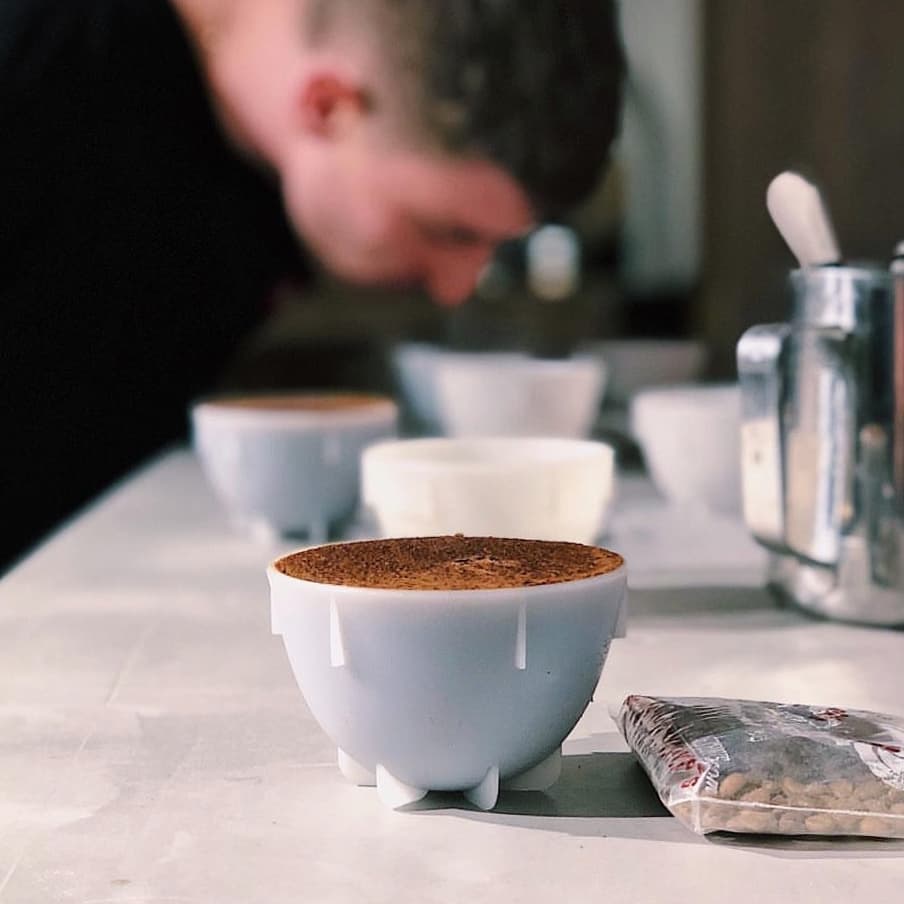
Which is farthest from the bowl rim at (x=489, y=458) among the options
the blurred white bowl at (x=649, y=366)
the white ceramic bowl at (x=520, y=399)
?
the blurred white bowl at (x=649, y=366)

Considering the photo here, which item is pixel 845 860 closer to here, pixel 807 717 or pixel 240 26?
pixel 807 717

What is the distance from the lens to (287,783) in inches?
22.1

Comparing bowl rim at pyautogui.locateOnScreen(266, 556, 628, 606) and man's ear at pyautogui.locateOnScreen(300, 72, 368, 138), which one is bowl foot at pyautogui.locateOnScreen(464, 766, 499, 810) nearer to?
bowl rim at pyautogui.locateOnScreen(266, 556, 628, 606)

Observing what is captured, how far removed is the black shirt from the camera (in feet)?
5.51

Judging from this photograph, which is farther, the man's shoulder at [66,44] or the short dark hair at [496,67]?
the short dark hair at [496,67]

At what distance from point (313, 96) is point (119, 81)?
0.85 feet

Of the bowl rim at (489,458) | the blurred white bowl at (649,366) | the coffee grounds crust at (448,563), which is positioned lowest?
the blurred white bowl at (649,366)

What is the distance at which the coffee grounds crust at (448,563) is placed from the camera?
1.69 feet

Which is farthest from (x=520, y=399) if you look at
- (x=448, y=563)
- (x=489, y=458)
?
(x=448, y=563)

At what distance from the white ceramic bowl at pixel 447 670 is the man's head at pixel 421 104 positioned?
1.41 metres

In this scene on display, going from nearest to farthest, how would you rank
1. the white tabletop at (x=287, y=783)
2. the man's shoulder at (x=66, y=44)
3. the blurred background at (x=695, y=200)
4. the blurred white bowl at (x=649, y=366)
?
the white tabletop at (x=287, y=783) < the man's shoulder at (x=66, y=44) < the blurred white bowl at (x=649, y=366) < the blurred background at (x=695, y=200)

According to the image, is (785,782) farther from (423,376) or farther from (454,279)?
(454,279)

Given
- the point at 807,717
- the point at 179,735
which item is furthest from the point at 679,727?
the point at 179,735

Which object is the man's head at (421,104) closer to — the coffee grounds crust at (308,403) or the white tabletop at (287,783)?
the coffee grounds crust at (308,403)
